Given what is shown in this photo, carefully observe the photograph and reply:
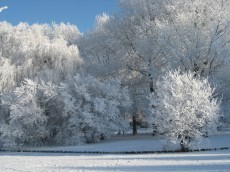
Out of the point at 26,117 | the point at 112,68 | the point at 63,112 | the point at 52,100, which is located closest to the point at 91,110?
the point at 63,112

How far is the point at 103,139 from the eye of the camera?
3806 cm

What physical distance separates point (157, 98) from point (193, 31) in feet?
27.7

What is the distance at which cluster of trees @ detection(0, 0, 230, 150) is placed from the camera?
3406cm

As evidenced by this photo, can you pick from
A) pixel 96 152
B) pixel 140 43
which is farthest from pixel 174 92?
pixel 140 43

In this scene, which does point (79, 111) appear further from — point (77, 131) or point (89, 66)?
point (89, 66)

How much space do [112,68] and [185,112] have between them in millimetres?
16547

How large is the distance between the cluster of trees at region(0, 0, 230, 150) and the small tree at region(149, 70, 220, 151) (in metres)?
4.09

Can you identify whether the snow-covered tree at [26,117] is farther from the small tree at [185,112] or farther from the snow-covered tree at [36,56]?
the small tree at [185,112]

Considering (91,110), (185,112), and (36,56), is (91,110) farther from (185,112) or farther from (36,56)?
(185,112)

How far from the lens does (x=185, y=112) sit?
26.0 meters

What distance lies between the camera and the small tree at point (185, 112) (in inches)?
1017

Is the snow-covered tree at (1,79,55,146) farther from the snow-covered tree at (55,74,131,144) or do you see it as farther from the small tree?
the small tree

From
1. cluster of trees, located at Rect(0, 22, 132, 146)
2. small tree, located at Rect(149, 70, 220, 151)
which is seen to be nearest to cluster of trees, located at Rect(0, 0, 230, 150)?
cluster of trees, located at Rect(0, 22, 132, 146)

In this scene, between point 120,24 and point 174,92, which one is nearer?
point 174,92
